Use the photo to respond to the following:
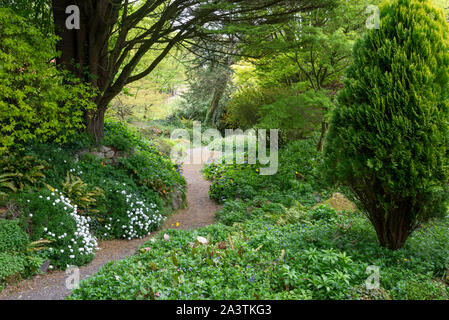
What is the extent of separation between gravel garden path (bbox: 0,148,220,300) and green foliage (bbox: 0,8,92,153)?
238 cm

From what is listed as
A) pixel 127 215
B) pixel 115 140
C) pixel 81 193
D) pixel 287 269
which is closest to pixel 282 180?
pixel 127 215

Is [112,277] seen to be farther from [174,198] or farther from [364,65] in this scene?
[174,198]

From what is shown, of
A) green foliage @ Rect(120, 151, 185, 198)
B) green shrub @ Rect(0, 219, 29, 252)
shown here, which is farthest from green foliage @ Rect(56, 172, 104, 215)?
green foliage @ Rect(120, 151, 185, 198)

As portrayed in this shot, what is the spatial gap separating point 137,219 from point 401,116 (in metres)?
4.87

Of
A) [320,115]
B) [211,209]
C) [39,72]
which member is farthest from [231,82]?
[39,72]

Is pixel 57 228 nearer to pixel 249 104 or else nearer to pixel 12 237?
pixel 12 237

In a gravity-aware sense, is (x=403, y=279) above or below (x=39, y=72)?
below

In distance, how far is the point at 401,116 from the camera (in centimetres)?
341

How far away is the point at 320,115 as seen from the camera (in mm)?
9750

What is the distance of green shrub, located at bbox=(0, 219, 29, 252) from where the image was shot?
408 cm

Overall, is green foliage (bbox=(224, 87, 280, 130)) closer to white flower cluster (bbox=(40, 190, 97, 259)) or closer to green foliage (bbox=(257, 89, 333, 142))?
green foliage (bbox=(257, 89, 333, 142))

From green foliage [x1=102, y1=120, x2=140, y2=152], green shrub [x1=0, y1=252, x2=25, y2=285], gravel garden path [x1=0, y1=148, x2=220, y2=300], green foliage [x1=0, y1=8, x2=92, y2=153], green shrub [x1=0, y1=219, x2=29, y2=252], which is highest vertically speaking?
green foliage [x1=0, y1=8, x2=92, y2=153]

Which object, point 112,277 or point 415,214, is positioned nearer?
point 112,277
